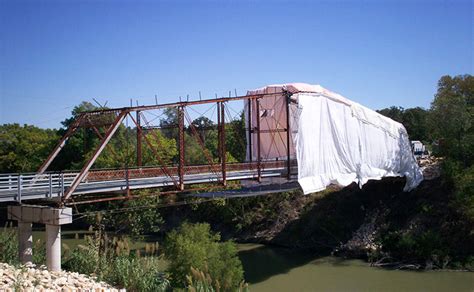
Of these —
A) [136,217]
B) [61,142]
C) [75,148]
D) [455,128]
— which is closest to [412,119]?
[455,128]

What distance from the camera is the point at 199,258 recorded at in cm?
1611

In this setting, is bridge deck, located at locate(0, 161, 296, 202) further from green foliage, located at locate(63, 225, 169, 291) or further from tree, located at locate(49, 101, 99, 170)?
tree, located at locate(49, 101, 99, 170)

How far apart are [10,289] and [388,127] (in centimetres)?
2168

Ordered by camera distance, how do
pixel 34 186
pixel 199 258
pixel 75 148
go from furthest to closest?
pixel 75 148 → pixel 34 186 → pixel 199 258

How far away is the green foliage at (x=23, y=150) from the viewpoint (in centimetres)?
4662

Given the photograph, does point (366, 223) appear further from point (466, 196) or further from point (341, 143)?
point (341, 143)

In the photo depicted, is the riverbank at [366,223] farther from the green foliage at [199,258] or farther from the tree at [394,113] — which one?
the tree at [394,113]

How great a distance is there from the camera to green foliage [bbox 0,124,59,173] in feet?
153

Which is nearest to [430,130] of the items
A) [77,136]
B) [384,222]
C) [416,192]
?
[416,192]

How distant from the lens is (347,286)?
2162cm

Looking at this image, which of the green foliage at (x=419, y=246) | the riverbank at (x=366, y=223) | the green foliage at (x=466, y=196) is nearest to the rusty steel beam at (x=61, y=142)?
the riverbank at (x=366, y=223)

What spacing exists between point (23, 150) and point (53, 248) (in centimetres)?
3800

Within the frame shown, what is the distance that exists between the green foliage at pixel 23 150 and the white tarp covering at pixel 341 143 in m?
26.5

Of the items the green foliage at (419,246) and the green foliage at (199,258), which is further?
the green foliage at (419,246)
